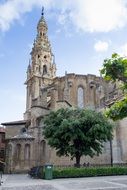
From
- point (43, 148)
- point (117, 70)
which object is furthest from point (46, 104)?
point (117, 70)

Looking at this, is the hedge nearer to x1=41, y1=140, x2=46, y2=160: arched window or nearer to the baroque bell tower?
x1=41, y1=140, x2=46, y2=160: arched window

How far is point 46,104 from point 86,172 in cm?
2483

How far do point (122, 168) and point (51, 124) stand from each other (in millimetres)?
9610

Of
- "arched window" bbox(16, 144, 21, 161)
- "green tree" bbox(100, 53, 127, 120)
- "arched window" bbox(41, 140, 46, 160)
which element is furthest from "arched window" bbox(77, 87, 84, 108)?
"green tree" bbox(100, 53, 127, 120)

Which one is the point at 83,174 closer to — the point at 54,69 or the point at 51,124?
the point at 51,124

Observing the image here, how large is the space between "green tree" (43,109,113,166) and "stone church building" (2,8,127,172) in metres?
10.3

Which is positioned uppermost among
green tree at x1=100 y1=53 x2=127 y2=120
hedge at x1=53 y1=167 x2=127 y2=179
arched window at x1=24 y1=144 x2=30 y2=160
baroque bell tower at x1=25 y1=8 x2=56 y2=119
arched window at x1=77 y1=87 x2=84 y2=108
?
baroque bell tower at x1=25 y1=8 x2=56 y2=119

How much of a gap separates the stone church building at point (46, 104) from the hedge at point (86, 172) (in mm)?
11074

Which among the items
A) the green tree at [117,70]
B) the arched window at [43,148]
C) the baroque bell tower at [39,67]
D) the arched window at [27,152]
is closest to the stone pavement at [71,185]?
the green tree at [117,70]

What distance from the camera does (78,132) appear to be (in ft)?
95.8

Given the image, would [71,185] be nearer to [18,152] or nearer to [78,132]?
[78,132]

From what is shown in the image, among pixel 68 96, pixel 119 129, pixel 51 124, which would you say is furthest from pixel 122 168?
pixel 68 96

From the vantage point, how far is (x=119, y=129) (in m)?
40.3

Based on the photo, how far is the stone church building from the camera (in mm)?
40500
